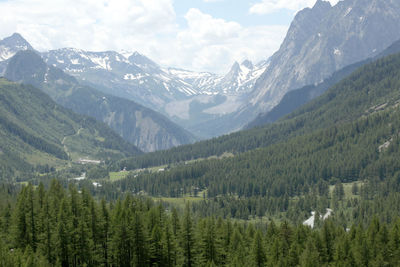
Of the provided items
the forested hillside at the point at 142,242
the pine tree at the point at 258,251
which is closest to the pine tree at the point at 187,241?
the forested hillside at the point at 142,242

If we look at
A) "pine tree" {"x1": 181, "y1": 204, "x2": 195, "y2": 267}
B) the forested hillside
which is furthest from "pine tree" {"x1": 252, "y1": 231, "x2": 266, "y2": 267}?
"pine tree" {"x1": 181, "y1": 204, "x2": 195, "y2": 267}

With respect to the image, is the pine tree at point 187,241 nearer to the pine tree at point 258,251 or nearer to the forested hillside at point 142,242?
the forested hillside at point 142,242

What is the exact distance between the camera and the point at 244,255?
116 m

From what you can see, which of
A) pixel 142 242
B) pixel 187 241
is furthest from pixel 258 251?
pixel 142 242

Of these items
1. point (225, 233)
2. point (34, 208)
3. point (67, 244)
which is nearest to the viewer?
point (67, 244)

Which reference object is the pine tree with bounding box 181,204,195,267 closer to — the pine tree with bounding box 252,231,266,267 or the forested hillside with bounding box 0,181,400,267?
the forested hillside with bounding box 0,181,400,267

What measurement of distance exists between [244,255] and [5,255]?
54.0m

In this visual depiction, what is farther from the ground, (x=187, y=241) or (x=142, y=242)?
(x=142, y=242)

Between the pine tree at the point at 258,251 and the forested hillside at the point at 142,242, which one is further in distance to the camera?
the pine tree at the point at 258,251

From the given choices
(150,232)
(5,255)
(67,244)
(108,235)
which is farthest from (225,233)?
(5,255)

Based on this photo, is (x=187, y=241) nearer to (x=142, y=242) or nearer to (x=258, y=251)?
(x=142, y=242)

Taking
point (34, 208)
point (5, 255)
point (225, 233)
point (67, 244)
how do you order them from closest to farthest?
point (5, 255), point (67, 244), point (34, 208), point (225, 233)

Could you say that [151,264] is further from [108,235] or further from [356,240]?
[356,240]

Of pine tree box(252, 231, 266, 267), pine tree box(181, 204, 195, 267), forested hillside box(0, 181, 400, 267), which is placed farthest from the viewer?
pine tree box(252, 231, 266, 267)
